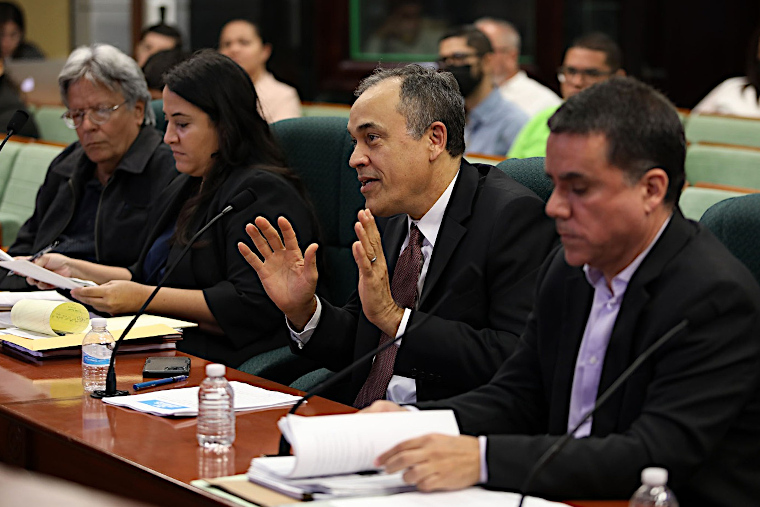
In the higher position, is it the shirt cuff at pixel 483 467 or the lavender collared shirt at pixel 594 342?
the lavender collared shirt at pixel 594 342

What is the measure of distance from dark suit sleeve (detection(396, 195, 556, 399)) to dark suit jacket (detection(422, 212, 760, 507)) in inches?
18.6

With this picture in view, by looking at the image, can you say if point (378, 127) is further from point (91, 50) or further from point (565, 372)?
point (91, 50)

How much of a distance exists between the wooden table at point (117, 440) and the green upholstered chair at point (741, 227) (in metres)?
0.64

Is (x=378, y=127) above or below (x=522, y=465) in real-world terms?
above

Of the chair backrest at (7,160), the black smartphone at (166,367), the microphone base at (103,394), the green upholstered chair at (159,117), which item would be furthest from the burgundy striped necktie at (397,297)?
the chair backrest at (7,160)

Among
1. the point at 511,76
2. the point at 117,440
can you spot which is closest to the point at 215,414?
the point at 117,440

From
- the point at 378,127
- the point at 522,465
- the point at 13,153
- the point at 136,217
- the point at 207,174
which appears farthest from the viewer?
the point at 13,153

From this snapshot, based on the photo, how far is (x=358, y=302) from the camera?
8.36ft

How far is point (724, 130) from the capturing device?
4863 millimetres

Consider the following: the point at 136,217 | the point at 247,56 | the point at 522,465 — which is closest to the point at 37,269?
the point at 136,217

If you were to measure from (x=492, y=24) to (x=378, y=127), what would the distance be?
15.3ft

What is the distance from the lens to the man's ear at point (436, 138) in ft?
7.77

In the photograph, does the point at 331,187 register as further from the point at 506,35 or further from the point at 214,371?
the point at 506,35

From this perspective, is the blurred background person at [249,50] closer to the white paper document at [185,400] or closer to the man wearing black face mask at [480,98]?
the man wearing black face mask at [480,98]
